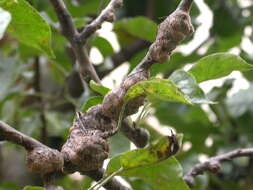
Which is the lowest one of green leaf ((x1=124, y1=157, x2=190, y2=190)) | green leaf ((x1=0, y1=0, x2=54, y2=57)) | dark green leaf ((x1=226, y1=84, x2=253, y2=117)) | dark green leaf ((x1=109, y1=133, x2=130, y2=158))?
dark green leaf ((x1=226, y1=84, x2=253, y2=117))

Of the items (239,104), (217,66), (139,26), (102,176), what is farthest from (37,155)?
(239,104)

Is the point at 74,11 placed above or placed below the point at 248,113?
above

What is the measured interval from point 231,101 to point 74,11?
1.23 ft

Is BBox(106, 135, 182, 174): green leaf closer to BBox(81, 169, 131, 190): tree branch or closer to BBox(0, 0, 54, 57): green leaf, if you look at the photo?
BBox(81, 169, 131, 190): tree branch

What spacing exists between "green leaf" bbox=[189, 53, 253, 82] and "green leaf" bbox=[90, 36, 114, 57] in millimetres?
417

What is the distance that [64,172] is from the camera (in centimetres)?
40

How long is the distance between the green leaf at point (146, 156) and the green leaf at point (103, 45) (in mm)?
461

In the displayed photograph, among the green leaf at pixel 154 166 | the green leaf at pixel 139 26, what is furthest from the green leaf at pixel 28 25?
the green leaf at pixel 139 26

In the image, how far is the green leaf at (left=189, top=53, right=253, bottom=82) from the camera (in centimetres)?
45

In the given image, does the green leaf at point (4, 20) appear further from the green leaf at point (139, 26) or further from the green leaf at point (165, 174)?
the green leaf at point (139, 26)

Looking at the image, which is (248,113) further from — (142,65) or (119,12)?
(142,65)

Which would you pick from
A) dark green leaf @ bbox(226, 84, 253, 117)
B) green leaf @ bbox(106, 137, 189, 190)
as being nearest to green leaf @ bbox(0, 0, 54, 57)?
green leaf @ bbox(106, 137, 189, 190)

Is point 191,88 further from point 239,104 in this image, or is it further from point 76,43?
point 239,104

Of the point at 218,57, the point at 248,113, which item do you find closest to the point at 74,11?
the point at 248,113
